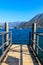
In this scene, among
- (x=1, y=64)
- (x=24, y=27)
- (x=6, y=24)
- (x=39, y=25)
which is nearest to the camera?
(x=1, y=64)

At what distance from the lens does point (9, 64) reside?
12.6ft

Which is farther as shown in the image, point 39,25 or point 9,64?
point 39,25

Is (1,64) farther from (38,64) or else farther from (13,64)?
(38,64)

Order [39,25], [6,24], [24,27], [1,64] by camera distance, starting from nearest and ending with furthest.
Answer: [1,64]
[6,24]
[39,25]
[24,27]

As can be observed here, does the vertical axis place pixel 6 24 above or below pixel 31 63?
above

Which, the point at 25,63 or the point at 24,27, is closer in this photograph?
the point at 25,63

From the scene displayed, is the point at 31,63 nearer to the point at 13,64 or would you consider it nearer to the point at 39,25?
the point at 13,64

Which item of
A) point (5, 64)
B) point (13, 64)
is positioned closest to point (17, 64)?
point (13, 64)

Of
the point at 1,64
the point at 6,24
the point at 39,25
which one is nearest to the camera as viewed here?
the point at 1,64

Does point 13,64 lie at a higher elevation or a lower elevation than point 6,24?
lower

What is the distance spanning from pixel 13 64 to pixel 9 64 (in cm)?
12

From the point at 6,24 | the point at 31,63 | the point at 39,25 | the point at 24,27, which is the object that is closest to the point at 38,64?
the point at 31,63

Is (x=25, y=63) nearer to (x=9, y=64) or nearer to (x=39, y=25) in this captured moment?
(x=9, y=64)

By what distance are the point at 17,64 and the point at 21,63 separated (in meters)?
0.15
